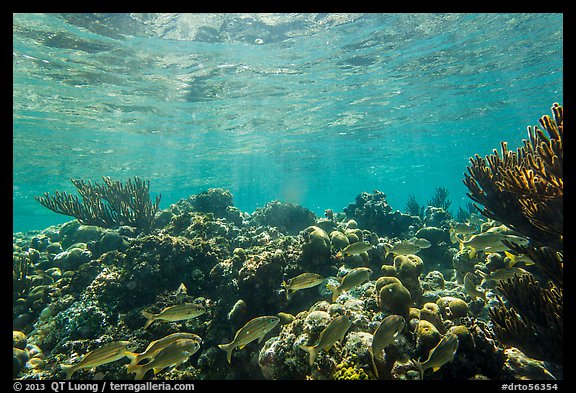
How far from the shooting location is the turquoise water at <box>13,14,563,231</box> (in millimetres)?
13594

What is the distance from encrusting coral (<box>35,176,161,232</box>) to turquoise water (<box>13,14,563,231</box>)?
7280 mm

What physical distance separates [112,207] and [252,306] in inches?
383

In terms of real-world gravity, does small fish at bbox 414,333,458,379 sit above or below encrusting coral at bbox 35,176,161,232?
below

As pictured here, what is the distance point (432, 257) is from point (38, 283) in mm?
14340

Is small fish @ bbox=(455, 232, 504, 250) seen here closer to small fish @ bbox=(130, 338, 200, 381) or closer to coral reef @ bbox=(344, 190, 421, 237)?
small fish @ bbox=(130, 338, 200, 381)

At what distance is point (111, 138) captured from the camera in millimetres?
25641

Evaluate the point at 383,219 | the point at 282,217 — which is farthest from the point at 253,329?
the point at 383,219

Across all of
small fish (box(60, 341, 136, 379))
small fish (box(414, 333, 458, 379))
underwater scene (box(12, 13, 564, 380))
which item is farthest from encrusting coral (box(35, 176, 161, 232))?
small fish (box(414, 333, 458, 379))

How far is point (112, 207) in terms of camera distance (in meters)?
12.9

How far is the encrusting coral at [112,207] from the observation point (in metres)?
12.6

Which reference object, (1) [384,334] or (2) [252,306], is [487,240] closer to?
(1) [384,334]

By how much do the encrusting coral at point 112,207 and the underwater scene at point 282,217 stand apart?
0.09 meters
